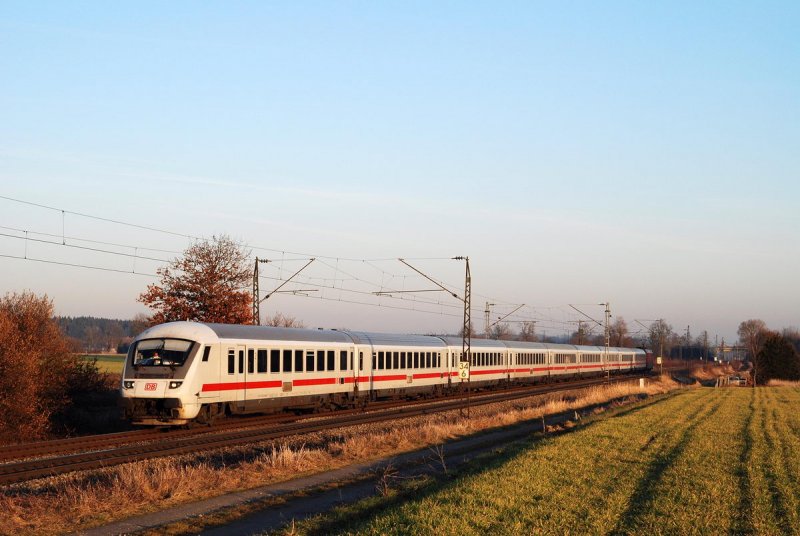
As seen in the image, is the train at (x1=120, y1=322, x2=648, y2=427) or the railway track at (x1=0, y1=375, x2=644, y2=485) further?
the train at (x1=120, y1=322, x2=648, y2=427)

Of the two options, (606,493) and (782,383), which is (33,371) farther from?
(782,383)

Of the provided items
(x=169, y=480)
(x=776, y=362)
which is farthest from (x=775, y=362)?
(x=169, y=480)

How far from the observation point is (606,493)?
1487 centimetres

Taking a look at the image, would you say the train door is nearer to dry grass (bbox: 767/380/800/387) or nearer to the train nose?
the train nose

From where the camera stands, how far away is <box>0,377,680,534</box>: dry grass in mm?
13234

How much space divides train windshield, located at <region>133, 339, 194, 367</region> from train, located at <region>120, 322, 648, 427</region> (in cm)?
3

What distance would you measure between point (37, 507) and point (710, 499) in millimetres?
11532

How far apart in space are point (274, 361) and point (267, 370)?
546mm

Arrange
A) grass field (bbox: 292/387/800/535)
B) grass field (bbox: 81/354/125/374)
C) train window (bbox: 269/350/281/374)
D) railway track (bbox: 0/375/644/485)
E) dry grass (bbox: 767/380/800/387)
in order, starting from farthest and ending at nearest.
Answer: dry grass (bbox: 767/380/800/387)
grass field (bbox: 81/354/125/374)
train window (bbox: 269/350/281/374)
railway track (bbox: 0/375/644/485)
grass field (bbox: 292/387/800/535)

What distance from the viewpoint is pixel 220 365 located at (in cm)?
2659

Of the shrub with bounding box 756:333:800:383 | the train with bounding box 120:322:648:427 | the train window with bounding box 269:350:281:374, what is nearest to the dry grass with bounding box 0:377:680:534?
the train with bounding box 120:322:648:427

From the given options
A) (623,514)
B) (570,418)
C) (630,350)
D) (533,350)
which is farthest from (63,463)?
(630,350)

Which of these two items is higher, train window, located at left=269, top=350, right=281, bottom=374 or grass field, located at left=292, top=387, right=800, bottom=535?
train window, located at left=269, top=350, right=281, bottom=374

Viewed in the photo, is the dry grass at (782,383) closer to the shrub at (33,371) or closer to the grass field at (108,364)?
the grass field at (108,364)
